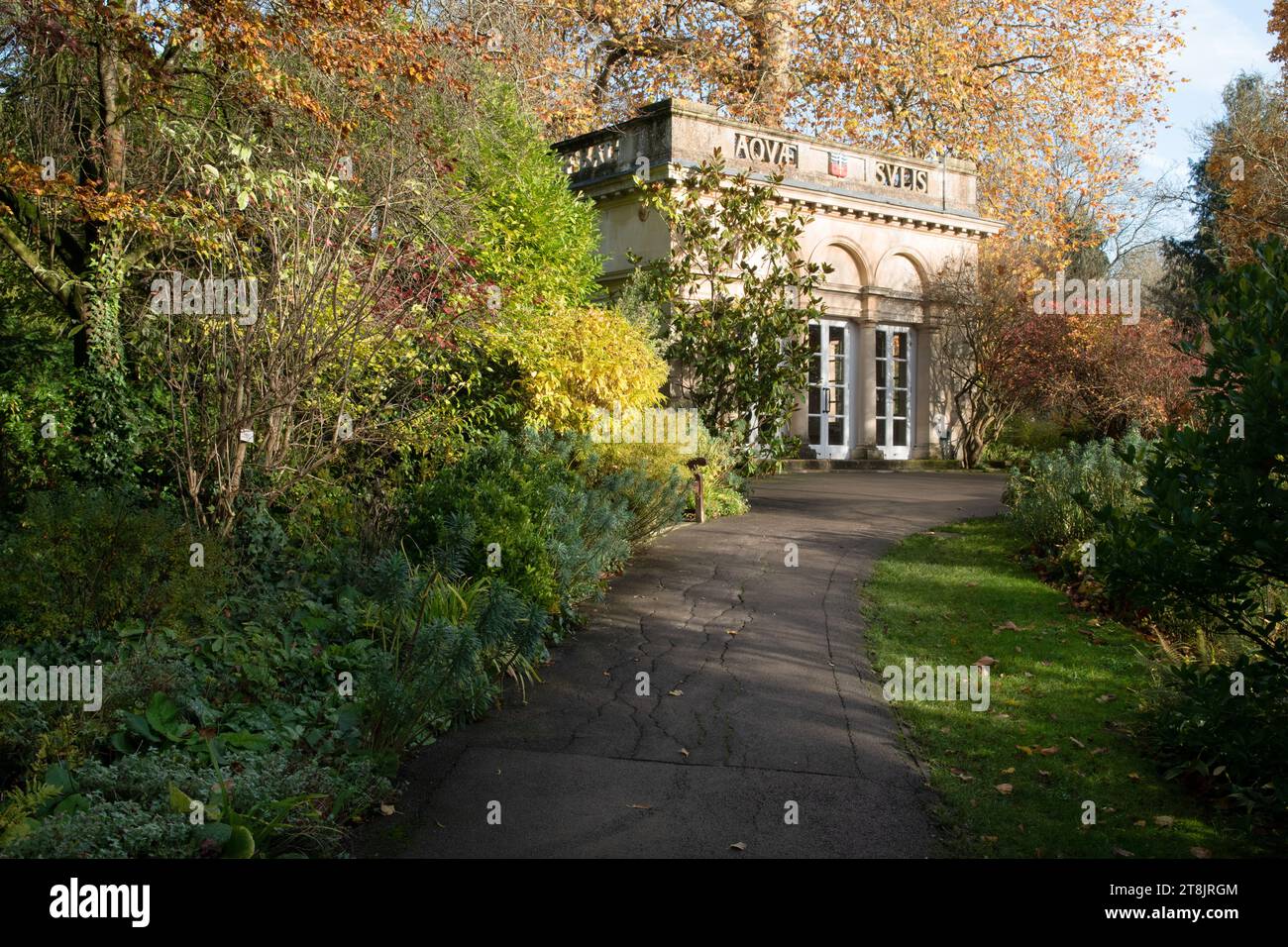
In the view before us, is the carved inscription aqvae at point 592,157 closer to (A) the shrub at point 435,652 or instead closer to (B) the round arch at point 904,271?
(B) the round arch at point 904,271

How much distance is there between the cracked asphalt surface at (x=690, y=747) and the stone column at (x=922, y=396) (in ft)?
44.1

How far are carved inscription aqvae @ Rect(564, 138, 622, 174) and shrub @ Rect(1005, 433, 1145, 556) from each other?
1009 cm

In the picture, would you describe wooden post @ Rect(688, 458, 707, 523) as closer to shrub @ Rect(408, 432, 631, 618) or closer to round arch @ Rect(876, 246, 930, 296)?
shrub @ Rect(408, 432, 631, 618)

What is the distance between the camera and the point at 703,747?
572 cm

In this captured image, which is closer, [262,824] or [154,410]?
[262,824]

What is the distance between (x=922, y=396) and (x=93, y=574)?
18945 mm

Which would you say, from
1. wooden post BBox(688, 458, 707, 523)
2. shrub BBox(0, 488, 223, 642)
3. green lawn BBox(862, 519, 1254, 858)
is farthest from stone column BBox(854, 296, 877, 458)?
shrub BBox(0, 488, 223, 642)

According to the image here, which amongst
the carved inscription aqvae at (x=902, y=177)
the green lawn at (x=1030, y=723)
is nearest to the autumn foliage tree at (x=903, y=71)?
the carved inscription aqvae at (x=902, y=177)

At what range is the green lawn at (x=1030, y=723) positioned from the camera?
4859mm

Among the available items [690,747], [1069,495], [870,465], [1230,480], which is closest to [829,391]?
[870,465]

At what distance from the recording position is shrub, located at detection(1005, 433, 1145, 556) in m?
10.1
